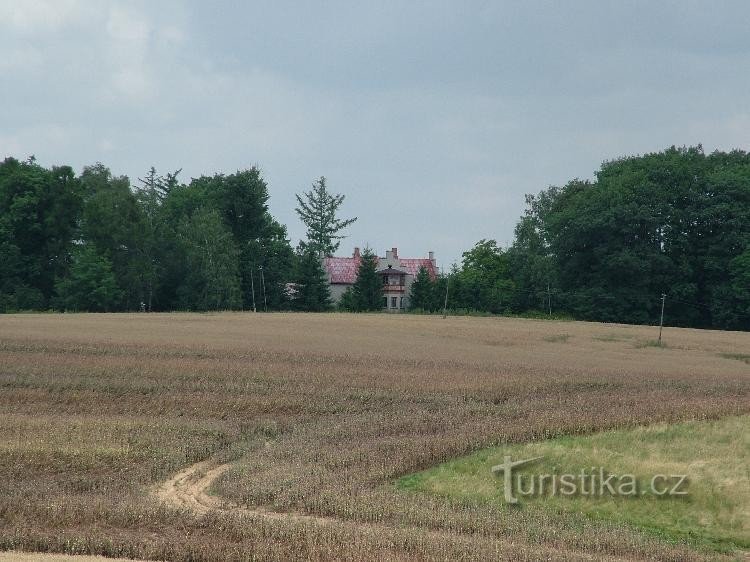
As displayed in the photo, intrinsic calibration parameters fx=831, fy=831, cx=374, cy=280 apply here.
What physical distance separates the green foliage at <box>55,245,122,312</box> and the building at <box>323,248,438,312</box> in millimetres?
42679

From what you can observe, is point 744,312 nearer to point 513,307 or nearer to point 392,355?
point 513,307

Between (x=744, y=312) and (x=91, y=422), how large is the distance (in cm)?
8010

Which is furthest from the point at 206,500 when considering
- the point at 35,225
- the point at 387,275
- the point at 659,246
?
the point at 387,275

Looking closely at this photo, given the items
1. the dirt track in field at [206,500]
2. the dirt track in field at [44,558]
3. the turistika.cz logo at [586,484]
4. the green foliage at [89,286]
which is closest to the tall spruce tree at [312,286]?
the green foliage at [89,286]

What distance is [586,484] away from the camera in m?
18.4

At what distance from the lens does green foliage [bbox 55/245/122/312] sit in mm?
92875

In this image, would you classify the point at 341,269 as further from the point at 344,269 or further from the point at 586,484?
the point at 586,484

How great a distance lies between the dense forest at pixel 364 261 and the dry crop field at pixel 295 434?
4536cm

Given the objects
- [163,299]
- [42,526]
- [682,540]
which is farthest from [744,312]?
[42,526]

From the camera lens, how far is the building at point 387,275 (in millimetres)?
133375

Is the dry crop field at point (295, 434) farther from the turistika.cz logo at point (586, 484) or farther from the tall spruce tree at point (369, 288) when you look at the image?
the tall spruce tree at point (369, 288)

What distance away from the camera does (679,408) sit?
2562cm

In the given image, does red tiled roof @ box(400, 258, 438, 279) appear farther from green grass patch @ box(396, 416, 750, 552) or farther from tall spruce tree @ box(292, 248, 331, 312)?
green grass patch @ box(396, 416, 750, 552)

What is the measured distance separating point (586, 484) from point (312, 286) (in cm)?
9205
